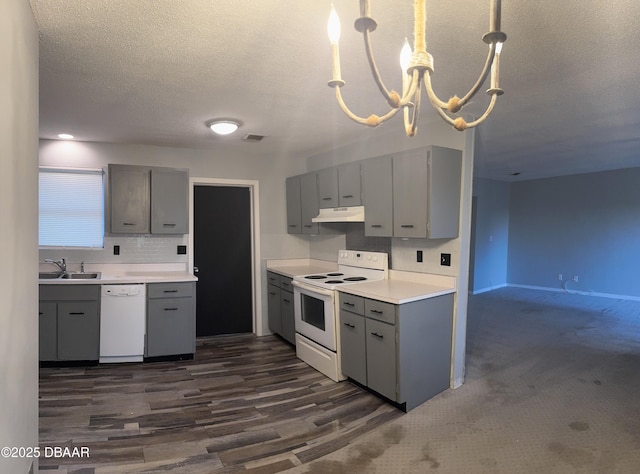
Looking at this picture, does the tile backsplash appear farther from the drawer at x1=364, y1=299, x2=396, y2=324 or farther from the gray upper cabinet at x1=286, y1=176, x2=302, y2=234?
the drawer at x1=364, y1=299, x2=396, y2=324

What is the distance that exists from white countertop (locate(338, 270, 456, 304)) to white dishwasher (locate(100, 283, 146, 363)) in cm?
210

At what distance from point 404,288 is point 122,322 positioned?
2.81m

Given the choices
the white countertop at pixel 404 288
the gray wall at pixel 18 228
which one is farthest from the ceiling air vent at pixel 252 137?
the gray wall at pixel 18 228

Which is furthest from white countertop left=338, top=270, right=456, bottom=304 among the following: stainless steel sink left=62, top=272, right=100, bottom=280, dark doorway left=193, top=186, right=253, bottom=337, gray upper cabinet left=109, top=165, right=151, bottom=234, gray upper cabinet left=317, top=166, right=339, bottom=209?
stainless steel sink left=62, top=272, right=100, bottom=280

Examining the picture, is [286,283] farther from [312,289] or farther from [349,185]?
[349,185]

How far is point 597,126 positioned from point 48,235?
575 cm

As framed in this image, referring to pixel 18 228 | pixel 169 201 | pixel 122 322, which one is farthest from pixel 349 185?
pixel 18 228

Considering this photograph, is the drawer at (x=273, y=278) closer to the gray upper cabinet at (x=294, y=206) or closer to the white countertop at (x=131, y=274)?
the gray upper cabinet at (x=294, y=206)

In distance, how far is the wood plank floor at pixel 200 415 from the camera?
232cm

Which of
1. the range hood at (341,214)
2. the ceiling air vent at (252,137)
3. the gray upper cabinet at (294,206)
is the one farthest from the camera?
the gray upper cabinet at (294,206)

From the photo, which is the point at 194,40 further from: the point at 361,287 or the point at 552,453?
the point at 552,453

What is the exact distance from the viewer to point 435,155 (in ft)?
9.89

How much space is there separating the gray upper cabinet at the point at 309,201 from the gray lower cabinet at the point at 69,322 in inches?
90.9

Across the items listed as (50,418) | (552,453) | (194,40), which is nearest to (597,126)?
(552,453)
